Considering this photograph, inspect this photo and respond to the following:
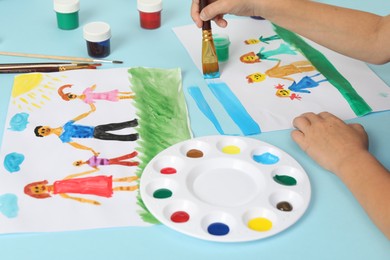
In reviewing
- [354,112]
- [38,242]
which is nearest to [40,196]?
[38,242]

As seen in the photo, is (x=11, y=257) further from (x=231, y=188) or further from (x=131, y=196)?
(x=231, y=188)

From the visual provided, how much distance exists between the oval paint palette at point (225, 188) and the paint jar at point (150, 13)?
401 millimetres

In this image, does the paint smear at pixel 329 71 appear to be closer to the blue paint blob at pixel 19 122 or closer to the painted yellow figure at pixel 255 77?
the painted yellow figure at pixel 255 77

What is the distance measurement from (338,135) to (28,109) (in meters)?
0.50

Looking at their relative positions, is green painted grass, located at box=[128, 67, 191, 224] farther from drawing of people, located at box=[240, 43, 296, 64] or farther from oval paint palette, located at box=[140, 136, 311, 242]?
drawing of people, located at box=[240, 43, 296, 64]

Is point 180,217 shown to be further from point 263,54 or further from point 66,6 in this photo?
point 66,6

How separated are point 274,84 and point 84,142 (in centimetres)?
36

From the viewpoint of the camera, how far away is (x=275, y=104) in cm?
98

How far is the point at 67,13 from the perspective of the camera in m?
1.16

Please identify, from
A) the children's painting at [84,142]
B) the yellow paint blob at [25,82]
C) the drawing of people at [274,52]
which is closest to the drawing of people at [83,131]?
the children's painting at [84,142]

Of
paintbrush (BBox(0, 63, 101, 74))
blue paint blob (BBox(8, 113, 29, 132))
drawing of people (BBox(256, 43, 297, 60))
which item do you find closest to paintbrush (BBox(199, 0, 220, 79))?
drawing of people (BBox(256, 43, 297, 60))

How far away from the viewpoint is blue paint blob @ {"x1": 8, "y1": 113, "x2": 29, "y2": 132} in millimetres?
899

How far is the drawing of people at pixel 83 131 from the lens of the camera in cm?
89

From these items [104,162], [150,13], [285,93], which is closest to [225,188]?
[104,162]
